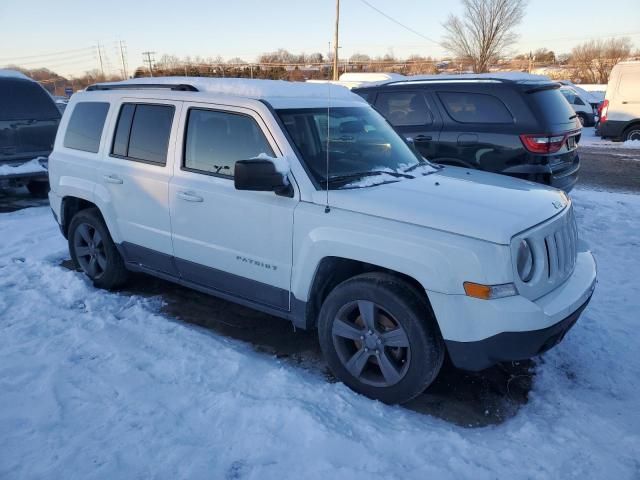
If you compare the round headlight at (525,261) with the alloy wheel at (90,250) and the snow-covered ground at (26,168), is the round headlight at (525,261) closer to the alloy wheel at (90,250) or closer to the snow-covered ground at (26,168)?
the alloy wheel at (90,250)

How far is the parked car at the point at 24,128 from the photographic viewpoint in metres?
8.27

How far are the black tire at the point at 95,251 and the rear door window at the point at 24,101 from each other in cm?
461

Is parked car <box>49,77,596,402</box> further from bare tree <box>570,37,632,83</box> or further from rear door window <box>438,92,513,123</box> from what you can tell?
bare tree <box>570,37,632,83</box>

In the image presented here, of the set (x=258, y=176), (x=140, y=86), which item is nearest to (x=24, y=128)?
(x=140, y=86)

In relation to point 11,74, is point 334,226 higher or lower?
lower

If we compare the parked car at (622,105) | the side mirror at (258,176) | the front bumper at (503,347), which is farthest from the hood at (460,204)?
the parked car at (622,105)

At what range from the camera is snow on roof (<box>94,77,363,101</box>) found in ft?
12.5

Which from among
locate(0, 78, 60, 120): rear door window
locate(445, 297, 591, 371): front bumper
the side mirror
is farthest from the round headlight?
locate(0, 78, 60, 120): rear door window

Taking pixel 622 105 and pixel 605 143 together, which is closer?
pixel 622 105

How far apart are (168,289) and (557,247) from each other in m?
3.64

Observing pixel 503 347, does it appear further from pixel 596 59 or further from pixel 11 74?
pixel 596 59

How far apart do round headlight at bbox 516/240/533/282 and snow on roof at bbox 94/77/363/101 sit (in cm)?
195

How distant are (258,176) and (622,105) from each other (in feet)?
53.0

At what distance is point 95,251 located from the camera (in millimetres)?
4969
